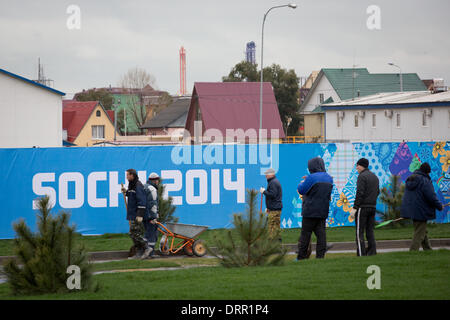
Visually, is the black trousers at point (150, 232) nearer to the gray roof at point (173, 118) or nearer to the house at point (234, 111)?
the house at point (234, 111)

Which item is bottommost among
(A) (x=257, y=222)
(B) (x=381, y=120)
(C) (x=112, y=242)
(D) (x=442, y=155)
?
(C) (x=112, y=242)

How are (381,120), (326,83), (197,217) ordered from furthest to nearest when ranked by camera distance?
(326,83)
(381,120)
(197,217)

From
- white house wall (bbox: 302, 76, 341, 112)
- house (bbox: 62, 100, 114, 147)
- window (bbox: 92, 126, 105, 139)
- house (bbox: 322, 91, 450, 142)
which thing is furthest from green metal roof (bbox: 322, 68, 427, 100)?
window (bbox: 92, 126, 105, 139)

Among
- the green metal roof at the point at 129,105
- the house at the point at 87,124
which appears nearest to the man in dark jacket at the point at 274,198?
the house at the point at 87,124

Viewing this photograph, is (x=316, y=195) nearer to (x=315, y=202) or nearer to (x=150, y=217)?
(x=315, y=202)

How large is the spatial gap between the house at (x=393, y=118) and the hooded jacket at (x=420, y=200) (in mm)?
36533

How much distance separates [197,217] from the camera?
60.3 feet

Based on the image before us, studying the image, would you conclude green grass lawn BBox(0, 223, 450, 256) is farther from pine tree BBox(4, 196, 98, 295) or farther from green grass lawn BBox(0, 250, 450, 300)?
pine tree BBox(4, 196, 98, 295)

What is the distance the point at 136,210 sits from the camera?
14.1 meters

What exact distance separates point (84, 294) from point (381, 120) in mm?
47288

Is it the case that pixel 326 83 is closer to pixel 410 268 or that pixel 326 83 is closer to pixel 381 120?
pixel 381 120

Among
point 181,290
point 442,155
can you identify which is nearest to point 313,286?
point 181,290

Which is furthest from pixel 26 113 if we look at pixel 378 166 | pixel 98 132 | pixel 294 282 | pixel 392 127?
pixel 98 132
